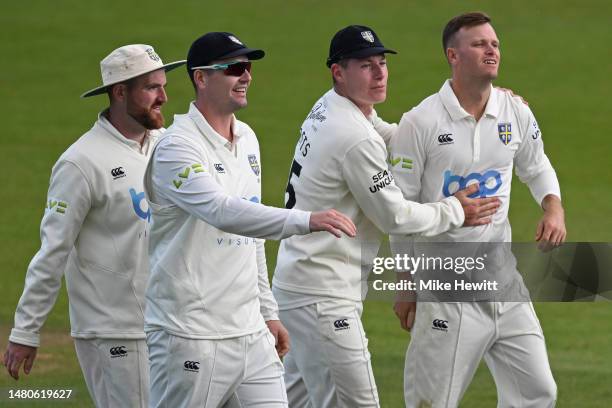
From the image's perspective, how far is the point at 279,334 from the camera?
319 inches

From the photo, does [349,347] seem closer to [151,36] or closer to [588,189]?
[588,189]

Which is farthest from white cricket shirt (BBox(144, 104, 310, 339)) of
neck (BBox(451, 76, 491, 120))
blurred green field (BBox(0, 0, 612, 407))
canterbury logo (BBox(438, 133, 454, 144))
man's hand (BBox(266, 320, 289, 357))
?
blurred green field (BBox(0, 0, 612, 407))

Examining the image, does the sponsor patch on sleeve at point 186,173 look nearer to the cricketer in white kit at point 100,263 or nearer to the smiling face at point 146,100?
the cricketer in white kit at point 100,263

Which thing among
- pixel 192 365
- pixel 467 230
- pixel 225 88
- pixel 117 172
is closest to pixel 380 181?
pixel 467 230

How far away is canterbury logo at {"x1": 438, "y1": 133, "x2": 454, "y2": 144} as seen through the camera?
874 cm

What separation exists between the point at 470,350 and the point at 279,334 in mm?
1289

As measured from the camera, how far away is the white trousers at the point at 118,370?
8.41 m

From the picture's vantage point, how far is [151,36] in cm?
3322

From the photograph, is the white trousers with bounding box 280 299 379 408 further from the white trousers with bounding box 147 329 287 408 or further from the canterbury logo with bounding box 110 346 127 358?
the canterbury logo with bounding box 110 346 127 358

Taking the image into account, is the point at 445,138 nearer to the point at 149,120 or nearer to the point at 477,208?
the point at 477,208

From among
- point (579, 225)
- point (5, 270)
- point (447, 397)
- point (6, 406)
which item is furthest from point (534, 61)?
point (447, 397)

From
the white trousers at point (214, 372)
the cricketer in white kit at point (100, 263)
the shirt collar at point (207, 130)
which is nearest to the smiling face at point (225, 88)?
the shirt collar at point (207, 130)

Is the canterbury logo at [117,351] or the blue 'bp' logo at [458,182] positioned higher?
the blue 'bp' logo at [458,182]

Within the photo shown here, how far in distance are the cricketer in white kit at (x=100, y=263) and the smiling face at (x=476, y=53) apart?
6.06ft
